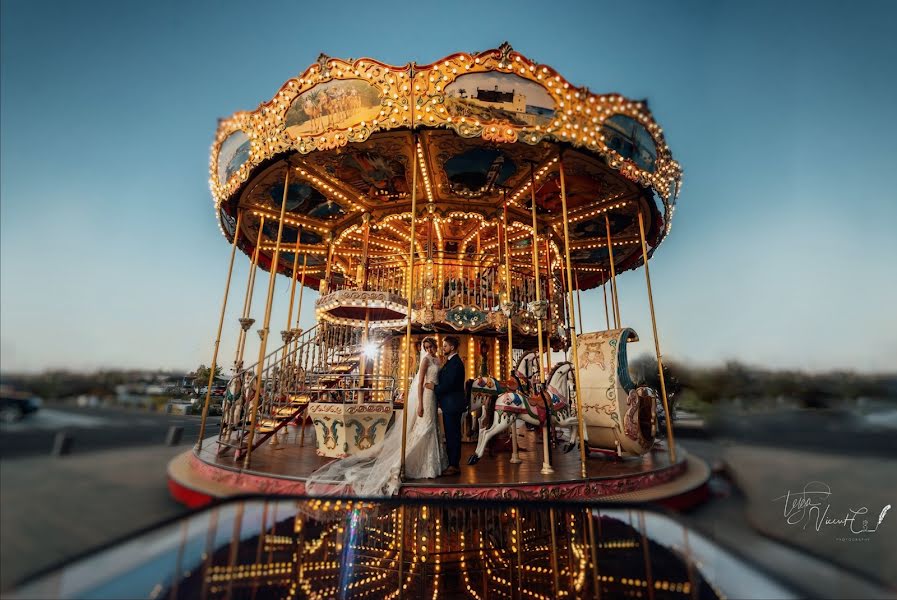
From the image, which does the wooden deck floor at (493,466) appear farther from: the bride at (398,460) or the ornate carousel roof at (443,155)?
the ornate carousel roof at (443,155)

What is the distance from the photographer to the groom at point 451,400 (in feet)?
15.1

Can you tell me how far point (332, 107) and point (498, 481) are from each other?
5.68 metres

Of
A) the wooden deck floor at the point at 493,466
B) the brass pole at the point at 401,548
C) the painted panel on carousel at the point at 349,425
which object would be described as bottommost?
the brass pole at the point at 401,548

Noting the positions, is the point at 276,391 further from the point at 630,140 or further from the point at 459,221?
the point at 630,140

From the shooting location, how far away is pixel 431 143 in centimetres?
623

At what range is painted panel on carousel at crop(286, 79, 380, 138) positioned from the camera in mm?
5406

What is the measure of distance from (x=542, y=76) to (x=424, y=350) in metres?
4.39

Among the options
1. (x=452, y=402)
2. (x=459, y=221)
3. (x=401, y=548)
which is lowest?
(x=401, y=548)

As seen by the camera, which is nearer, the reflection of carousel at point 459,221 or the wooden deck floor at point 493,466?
the wooden deck floor at point 493,466

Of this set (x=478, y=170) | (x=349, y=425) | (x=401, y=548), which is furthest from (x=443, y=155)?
(x=401, y=548)

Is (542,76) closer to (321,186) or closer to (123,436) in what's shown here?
(321,186)

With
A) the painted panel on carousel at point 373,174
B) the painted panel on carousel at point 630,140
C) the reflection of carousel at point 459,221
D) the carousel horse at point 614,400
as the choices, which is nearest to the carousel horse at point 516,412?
the reflection of carousel at point 459,221

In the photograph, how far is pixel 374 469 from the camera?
4.46 meters

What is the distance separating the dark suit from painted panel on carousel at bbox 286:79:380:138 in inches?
152
